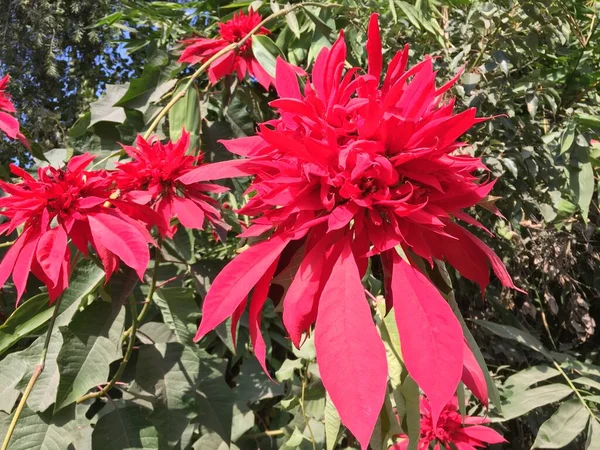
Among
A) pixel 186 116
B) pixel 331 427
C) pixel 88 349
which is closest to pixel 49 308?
pixel 88 349

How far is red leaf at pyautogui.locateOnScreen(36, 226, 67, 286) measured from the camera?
1.53ft

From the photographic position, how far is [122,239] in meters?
0.49

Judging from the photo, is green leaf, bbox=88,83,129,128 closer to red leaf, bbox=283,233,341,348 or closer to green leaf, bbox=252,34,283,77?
green leaf, bbox=252,34,283,77

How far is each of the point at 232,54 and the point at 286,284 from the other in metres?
0.61

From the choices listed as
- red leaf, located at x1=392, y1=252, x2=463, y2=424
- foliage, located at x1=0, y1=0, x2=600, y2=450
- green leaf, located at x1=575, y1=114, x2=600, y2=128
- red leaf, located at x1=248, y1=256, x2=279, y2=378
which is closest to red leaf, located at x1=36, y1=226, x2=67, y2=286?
foliage, located at x1=0, y1=0, x2=600, y2=450

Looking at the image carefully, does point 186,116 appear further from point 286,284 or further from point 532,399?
point 532,399

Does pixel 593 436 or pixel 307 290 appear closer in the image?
pixel 307 290

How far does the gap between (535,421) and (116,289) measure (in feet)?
3.09

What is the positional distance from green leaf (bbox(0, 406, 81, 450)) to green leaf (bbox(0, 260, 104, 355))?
10cm

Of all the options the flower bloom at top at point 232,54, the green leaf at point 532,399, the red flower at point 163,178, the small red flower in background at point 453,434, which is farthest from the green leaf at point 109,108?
the green leaf at point 532,399

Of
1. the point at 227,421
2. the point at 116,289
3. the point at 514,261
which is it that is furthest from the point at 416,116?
the point at 514,261

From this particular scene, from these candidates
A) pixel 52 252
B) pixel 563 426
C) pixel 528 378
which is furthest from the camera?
pixel 528 378

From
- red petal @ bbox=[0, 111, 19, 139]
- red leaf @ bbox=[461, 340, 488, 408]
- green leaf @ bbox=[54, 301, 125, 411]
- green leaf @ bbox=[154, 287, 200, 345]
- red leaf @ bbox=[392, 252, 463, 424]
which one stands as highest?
red petal @ bbox=[0, 111, 19, 139]

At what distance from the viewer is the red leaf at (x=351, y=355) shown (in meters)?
0.24
